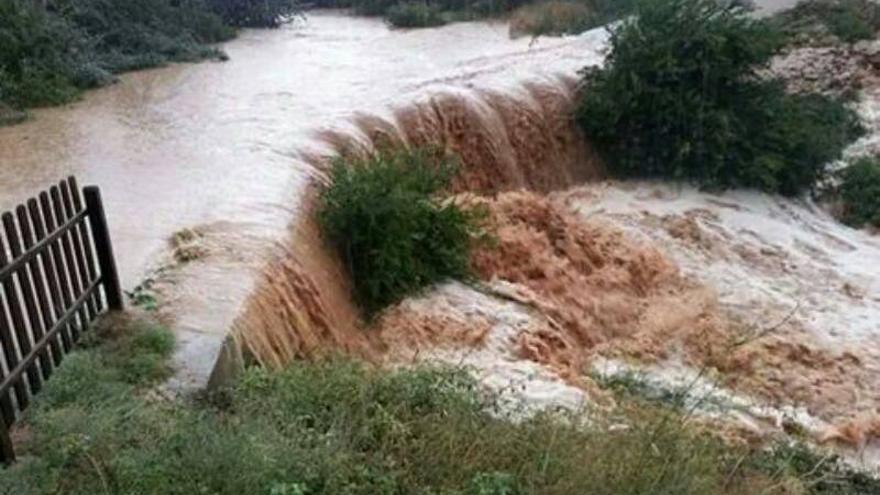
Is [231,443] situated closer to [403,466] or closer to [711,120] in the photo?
[403,466]

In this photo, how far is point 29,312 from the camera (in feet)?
15.8

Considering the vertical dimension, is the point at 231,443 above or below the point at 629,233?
above

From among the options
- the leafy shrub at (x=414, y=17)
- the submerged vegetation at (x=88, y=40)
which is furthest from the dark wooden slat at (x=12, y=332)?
the leafy shrub at (x=414, y=17)

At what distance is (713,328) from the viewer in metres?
9.70

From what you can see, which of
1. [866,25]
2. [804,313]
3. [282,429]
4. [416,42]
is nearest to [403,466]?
[282,429]

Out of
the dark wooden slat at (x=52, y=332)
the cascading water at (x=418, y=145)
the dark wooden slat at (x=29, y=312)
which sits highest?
the dark wooden slat at (x=29, y=312)

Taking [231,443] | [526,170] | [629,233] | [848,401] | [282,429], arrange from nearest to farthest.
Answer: [231,443], [282,429], [848,401], [629,233], [526,170]

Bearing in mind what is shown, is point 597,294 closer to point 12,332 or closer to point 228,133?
point 228,133

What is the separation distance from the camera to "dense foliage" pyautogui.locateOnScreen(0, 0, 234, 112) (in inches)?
Answer: 517

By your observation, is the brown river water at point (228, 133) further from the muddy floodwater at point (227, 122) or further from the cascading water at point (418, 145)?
the cascading water at point (418, 145)

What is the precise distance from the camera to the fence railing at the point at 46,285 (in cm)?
450

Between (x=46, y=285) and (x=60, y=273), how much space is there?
0.15 meters

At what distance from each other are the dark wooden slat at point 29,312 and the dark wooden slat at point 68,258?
451 mm

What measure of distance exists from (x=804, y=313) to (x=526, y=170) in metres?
4.38
